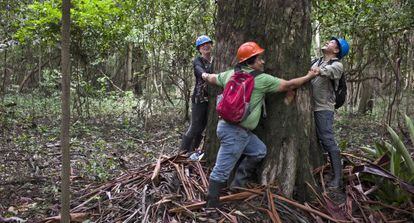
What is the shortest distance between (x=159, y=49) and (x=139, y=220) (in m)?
8.29

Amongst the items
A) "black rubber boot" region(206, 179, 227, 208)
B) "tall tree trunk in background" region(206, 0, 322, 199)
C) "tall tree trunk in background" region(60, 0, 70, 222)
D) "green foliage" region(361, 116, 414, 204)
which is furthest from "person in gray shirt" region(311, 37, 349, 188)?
"tall tree trunk in background" region(60, 0, 70, 222)

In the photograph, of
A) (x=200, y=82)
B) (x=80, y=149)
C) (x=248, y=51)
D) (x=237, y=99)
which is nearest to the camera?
(x=237, y=99)

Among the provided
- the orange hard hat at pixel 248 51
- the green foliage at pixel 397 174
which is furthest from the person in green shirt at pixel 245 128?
the green foliage at pixel 397 174

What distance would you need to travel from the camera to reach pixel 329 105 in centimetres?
548

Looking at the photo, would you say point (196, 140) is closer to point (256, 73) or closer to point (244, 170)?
point (244, 170)

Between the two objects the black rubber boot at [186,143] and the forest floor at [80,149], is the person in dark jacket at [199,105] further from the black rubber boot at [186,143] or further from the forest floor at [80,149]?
the forest floor at [80,149]

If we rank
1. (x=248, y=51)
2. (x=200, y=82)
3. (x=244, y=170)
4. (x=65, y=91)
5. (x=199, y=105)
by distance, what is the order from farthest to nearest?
(x=200, y=82) < (x=199, y=105) < (x=244, y=170) < (x=248, y=51) < (x=65, y=91)

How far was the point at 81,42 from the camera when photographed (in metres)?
12.6

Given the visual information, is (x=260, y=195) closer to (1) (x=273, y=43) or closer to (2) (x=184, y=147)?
(1) (x=273, y=43)

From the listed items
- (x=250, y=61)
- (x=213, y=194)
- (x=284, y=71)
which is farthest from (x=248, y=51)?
(x=213, y=194)

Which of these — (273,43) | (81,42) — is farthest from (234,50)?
(81,42)

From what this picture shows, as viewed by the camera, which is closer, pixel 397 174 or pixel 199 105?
pixel 397 174

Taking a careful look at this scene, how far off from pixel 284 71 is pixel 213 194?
5.12 feet

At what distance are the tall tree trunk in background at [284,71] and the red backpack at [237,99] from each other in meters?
0.47
